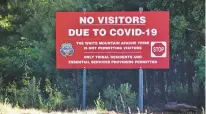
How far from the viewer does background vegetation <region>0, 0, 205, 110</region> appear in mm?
13008

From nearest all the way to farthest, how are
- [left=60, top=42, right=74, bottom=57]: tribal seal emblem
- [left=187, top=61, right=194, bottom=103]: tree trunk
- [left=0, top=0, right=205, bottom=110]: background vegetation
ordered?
[left=60, top=42, right=74, bottom=57]: tribal seal emblem < [left=0, top=0, right=205, bottom=110]: background vegetation < [left=187, top=61, right=194, bottom=103]: tree trunk

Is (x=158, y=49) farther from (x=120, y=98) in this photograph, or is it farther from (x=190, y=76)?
(x=190, y=76)

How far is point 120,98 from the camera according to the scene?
42.0 feet

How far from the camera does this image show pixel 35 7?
15.0 m

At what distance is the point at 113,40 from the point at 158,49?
3.91 ft

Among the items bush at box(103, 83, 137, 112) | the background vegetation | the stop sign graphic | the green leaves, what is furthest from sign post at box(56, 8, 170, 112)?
the background vegetation

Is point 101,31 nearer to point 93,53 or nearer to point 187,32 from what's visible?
point 93,53

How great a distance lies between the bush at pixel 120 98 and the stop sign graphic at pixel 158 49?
1.36 m

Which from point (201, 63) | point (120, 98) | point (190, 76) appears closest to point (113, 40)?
point (120, 98)

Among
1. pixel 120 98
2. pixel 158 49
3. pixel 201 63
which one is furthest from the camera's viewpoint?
pixel 120 98

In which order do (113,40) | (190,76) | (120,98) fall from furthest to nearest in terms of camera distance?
(190,76), (120,98), (113,40)

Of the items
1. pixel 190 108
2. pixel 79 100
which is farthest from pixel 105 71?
pixel 190 108

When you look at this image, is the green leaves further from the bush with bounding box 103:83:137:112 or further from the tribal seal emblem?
the tribal seal emblem

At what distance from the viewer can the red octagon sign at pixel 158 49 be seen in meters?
11.7
